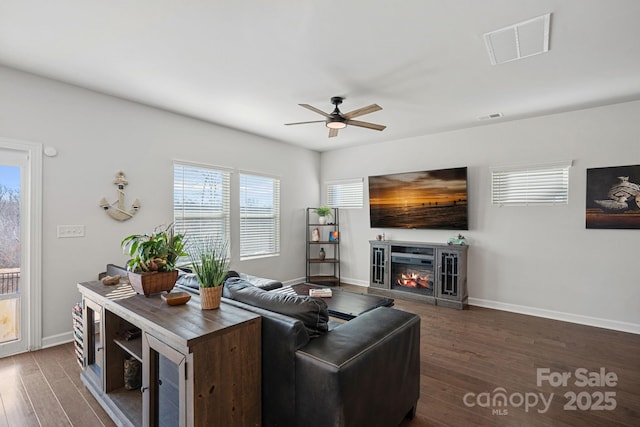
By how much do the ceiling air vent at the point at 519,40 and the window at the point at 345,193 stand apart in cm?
357

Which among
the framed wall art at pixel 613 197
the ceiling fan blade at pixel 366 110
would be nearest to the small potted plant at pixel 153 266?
the ceiling fan blade at pixel 366 110

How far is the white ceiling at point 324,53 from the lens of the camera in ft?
6.93

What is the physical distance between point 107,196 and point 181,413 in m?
2.99

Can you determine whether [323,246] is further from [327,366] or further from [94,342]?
[327,366]

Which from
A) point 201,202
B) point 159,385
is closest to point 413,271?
point 201,202

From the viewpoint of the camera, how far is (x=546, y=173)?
4219mm

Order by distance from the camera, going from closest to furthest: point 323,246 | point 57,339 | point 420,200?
point 57,339
point 420,200
point 323,246

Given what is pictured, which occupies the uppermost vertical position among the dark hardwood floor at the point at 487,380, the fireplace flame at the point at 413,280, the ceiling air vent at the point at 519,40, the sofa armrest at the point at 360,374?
the ceiling air vent at the point at 519,40

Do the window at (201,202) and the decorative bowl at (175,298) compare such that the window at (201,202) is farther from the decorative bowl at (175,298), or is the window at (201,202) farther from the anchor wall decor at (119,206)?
the decorative bowl at (175,298)

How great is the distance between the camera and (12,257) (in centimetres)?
304

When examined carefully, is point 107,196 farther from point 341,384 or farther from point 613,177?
point 613,177

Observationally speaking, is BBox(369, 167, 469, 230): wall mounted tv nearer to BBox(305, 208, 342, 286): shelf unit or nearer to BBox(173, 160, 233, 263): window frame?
BBox(305, 208, 342, 286): shelf unit

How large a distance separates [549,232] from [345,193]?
3420 mm

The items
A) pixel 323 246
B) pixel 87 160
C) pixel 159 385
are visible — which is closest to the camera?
pixel 159 385
